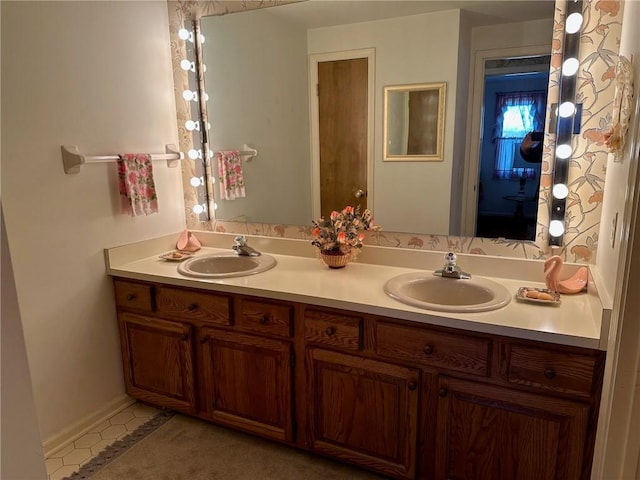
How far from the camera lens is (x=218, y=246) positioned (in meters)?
2.57

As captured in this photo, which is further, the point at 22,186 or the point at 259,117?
the point at 259,117

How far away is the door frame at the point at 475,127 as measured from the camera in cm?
179

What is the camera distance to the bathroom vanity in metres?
1.44

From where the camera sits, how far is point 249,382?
1.98m

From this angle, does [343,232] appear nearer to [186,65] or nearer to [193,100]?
[193,100]

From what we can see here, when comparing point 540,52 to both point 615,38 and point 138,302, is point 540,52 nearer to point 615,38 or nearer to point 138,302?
point 615,38

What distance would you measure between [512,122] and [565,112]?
0.19 metres

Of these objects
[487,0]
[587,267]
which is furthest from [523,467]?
[487,0]

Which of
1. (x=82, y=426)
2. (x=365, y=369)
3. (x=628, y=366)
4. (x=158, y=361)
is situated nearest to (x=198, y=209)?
(x=158, y=361)

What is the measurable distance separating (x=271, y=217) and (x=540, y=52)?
148 cm

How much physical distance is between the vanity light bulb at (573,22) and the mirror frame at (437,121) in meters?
0.49

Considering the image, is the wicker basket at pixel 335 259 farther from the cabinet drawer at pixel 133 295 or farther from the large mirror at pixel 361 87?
the cabinet drawer at pixel 133 295

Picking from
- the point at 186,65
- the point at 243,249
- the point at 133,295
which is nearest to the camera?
the point at 133,295

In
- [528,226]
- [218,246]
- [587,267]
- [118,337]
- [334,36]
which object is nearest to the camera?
[587,267]
